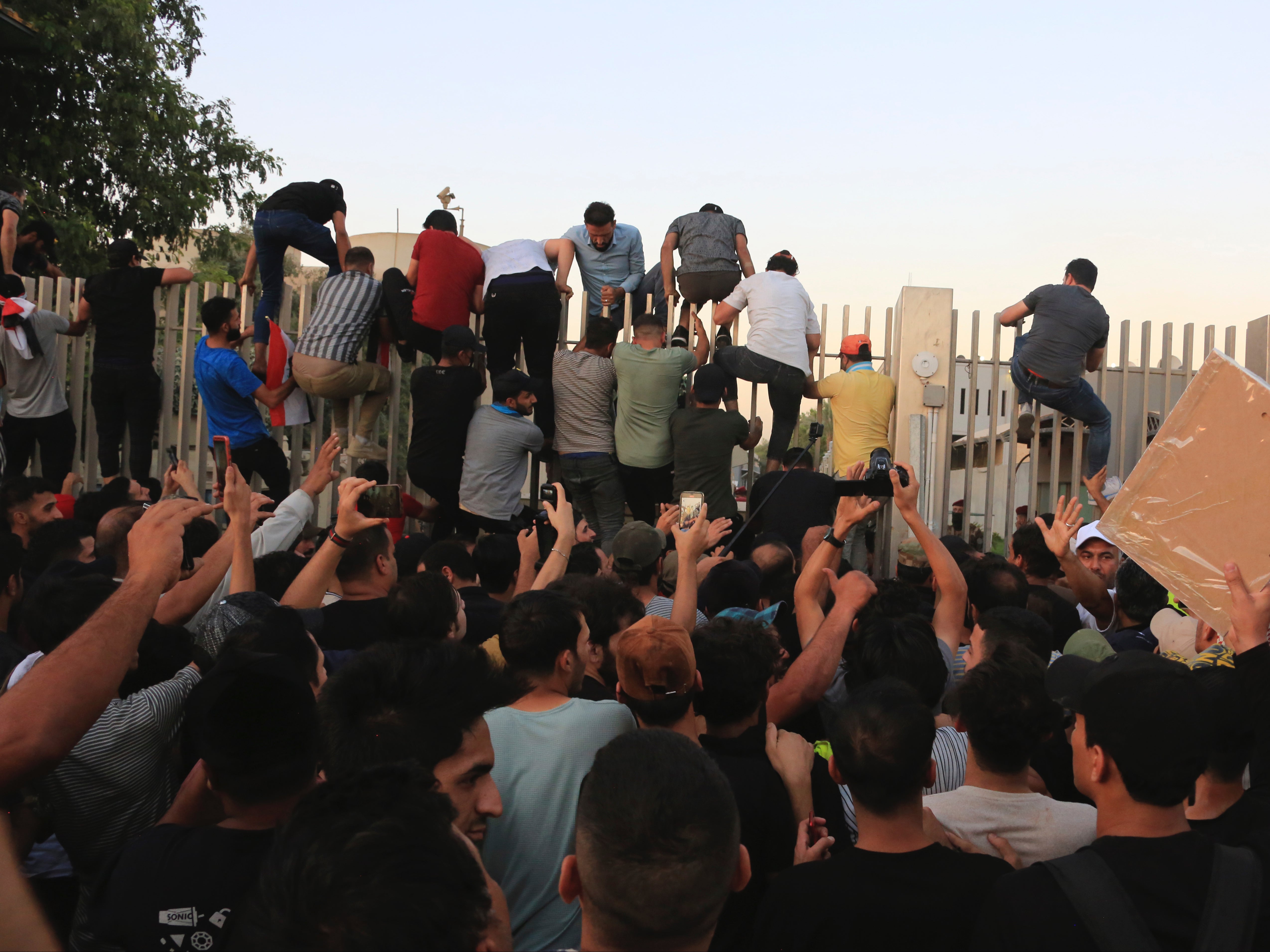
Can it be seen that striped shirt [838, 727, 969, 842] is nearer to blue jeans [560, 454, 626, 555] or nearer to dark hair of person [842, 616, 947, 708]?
dark hair of person [842, 616, 947, 708]

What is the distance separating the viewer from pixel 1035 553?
6.11 meters

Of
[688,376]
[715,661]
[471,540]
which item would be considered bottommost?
[471,540]

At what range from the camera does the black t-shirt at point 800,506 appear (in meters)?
8.11

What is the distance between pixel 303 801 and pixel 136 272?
8.30m

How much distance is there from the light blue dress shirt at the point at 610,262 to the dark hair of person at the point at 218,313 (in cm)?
271

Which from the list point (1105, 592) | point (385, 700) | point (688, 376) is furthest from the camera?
point (688, 376)

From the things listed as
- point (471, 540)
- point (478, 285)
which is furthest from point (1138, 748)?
point (478, 285)

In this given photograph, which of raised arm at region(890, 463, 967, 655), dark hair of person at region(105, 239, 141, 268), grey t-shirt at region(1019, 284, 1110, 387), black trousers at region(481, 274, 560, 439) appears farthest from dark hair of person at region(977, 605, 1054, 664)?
dark hair of person at region(105, 239, 141, 268)

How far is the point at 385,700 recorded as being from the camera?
95.6 inches

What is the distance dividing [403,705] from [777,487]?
580 cm

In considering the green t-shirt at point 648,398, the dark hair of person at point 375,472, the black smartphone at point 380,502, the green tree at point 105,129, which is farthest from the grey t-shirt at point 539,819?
the green tree at point 105,129

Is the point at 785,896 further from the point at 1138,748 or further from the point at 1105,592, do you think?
the point at 1105,592

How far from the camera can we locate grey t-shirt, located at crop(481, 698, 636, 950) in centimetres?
266

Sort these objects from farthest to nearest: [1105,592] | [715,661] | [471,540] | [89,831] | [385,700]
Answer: [471,540], [1105,592], [715,661], [89,831], [385,700]
